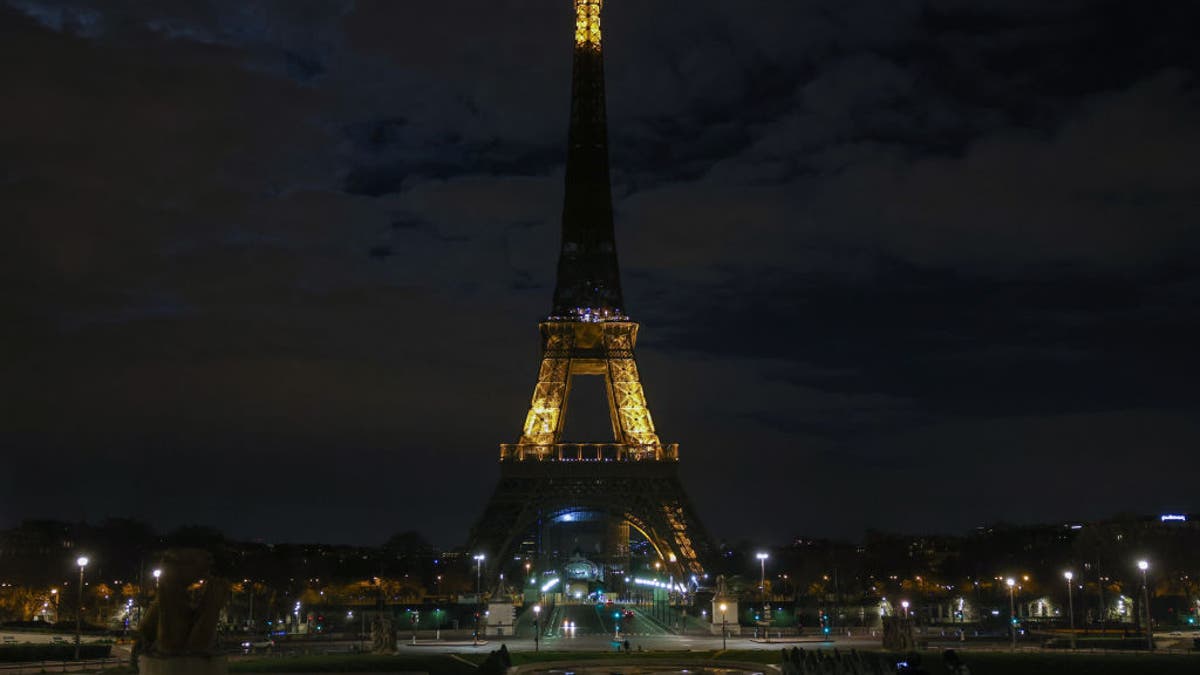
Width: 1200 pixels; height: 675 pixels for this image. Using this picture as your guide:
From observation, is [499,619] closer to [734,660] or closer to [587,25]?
[734,660]

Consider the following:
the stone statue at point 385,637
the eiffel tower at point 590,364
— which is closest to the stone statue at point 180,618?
the stone statue at point 385,637

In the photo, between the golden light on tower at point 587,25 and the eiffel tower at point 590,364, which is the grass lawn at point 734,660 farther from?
the golden light on tower at point 587,25

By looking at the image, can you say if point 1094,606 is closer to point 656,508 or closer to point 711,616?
point 656,508

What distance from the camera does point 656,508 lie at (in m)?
100

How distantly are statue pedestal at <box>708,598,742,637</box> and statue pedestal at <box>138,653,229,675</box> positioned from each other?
1986 inches

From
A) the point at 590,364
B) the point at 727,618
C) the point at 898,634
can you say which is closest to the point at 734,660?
the point at 898,634

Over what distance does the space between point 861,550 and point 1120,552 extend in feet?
162

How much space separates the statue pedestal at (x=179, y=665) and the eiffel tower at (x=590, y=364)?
80026 mm

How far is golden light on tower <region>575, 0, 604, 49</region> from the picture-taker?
10400cm

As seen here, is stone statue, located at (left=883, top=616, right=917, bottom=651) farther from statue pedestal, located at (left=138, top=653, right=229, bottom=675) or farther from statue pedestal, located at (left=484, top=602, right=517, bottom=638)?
statue pedestal, located at (left=138, top=653, right=229, bottom=675)

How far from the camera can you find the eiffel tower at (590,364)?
100375 mm

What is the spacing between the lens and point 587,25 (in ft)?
342

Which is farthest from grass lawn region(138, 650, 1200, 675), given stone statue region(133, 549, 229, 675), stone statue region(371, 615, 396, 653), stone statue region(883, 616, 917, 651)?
stone statue region(133, 549, 229, 675)

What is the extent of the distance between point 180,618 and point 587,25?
91378 millimetres
